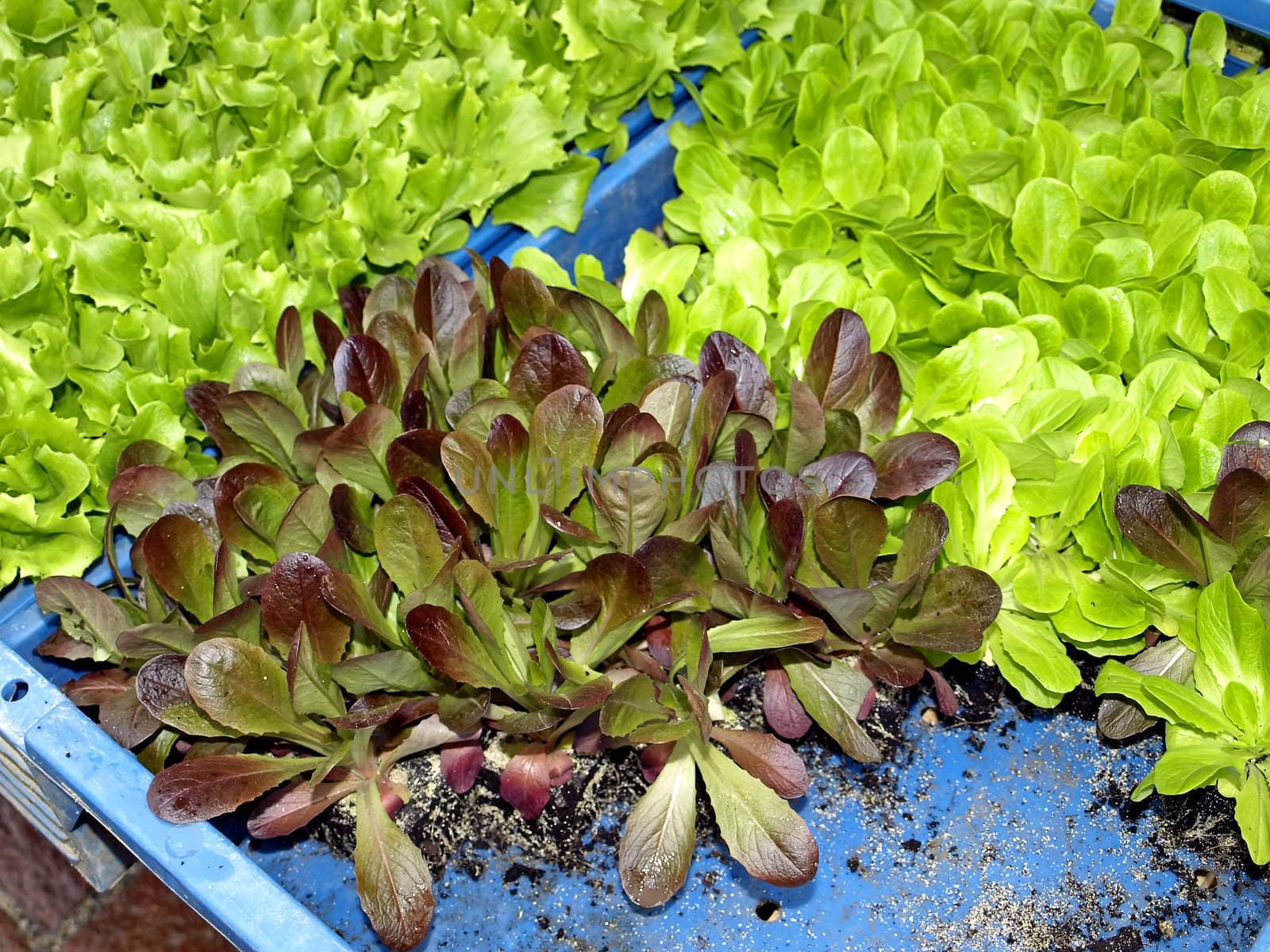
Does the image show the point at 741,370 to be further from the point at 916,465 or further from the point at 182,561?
the point at 182,561

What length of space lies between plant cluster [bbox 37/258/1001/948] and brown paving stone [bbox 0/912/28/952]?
2.34 ft

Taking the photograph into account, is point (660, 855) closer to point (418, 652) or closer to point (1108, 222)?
point (418, 652)

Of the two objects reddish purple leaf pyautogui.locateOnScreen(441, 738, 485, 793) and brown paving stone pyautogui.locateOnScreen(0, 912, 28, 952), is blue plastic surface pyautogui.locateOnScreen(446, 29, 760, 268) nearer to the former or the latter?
reddish purple leaf pyautogui.locateOnScreen(441, 738, 485, 793)

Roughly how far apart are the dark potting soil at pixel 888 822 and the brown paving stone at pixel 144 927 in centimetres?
61

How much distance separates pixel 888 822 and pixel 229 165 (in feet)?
3.24

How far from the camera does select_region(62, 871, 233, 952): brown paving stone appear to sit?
5.00 feet

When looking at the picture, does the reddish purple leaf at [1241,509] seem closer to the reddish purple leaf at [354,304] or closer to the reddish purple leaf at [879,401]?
the reddish purple leaf at [879,401]

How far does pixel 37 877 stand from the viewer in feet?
5.15

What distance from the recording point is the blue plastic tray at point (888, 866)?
3.21 ft

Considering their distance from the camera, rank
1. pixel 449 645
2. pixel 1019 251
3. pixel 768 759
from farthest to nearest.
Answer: pixel 1019 251 < pixel 768 759 < pixel 449 645

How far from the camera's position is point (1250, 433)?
1029mm

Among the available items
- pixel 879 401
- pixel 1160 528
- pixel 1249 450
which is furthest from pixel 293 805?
pixel 1249 450

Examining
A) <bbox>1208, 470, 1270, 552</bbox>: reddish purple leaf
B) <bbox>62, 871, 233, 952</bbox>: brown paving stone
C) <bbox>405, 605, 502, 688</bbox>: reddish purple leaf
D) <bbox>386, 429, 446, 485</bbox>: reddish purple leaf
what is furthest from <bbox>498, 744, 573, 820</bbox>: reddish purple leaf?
<bbox>62, 871, 233, 952</bbox>: brown paving stone

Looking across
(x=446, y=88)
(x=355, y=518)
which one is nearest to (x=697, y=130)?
(x=446, y=88)
